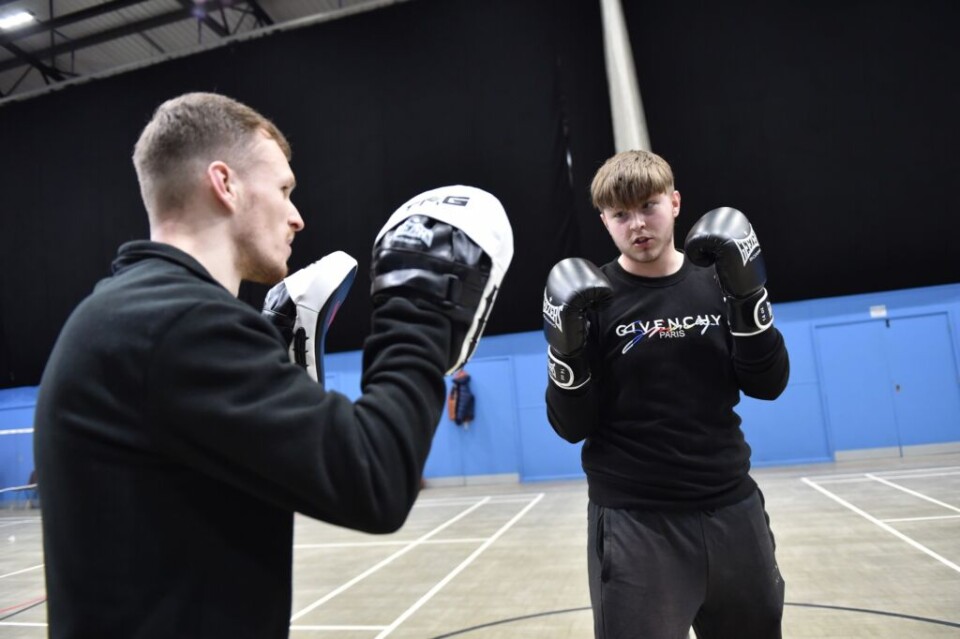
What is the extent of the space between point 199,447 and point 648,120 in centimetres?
881

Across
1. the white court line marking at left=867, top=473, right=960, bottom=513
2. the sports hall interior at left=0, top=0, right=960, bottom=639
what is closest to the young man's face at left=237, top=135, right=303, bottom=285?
the sports hall interior at left=0, top=0, right=960, bottom=639

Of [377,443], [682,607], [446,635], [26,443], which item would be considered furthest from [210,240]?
[26,443]

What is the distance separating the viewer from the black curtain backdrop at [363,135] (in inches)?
352

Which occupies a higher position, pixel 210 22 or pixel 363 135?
pixel 210 22

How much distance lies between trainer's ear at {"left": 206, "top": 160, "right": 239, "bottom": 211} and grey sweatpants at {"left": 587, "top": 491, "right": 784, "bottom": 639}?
1241 millimetres

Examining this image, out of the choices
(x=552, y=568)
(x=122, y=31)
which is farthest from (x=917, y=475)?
(x=122, y=31)

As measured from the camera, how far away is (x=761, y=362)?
1.74 m

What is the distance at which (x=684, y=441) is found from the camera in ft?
5.63

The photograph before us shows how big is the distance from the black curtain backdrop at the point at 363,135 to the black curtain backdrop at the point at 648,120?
30 millimetres

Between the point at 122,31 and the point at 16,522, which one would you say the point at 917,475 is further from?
the point at 122,31

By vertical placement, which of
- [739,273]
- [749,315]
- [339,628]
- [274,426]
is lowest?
[339,628]

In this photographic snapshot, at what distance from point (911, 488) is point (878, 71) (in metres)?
5.11

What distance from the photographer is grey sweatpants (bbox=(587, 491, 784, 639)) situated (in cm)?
161

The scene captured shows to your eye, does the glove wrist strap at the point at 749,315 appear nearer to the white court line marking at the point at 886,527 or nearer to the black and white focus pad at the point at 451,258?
the black and white focus pad at the point at 451,258
